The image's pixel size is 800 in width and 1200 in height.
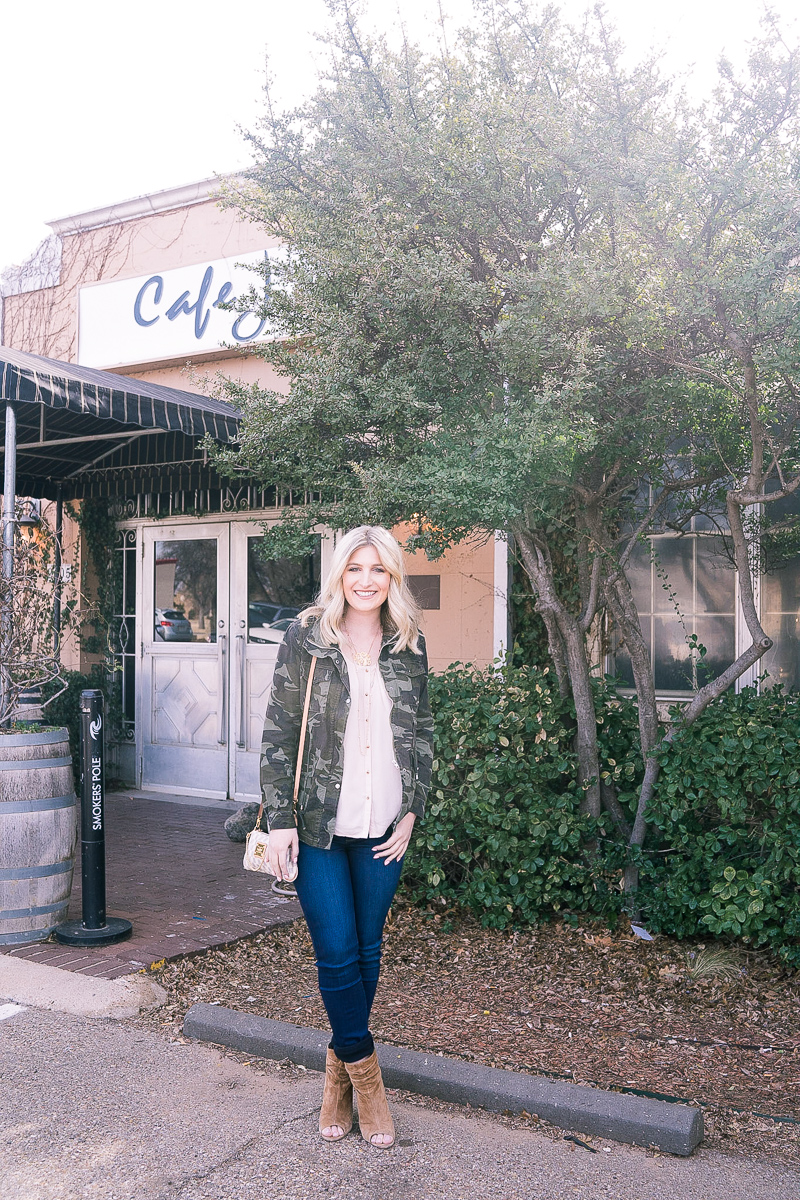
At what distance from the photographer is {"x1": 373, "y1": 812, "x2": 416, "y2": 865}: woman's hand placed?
9.77ft

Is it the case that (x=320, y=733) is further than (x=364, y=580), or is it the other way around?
(x=364, y=580)

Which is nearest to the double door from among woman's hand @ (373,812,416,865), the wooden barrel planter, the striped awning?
the striped awning

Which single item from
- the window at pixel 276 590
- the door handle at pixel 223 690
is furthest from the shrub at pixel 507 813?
the door handle at pixel 223 690

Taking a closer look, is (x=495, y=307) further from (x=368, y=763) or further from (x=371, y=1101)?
(x=371, y=1101)

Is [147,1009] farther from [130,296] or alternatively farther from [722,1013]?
[130,296]

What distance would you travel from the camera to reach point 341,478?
483 cm

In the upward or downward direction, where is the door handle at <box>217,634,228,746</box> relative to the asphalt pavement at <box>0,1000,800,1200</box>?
upward

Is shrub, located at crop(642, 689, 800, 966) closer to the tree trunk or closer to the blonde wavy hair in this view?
the tree trunk

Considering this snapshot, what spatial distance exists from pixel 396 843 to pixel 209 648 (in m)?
5.75

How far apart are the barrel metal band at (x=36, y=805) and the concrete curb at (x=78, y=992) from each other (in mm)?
699

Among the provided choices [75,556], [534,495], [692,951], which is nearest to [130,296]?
[75,556]

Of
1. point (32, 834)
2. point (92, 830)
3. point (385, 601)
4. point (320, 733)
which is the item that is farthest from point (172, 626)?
point (320, 733)

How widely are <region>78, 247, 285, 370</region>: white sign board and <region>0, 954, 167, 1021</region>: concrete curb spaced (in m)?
5.23

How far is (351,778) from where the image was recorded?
297cm
